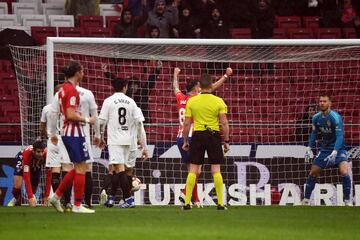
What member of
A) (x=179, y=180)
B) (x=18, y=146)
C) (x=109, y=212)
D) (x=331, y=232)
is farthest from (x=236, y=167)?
(x=331, y=232)

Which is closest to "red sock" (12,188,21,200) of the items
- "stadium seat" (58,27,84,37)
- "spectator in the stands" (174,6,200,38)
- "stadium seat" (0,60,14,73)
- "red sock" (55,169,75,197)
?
"red sock" (55,169,75,197)

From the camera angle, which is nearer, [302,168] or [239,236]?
[239,236]

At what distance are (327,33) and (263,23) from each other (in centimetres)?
175

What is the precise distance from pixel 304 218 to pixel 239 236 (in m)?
3.50

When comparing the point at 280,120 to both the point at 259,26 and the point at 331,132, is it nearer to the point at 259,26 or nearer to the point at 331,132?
the point at 331,132

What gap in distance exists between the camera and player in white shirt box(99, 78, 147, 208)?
1792 cm

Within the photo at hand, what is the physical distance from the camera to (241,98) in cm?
2341

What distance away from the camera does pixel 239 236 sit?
12.0 m

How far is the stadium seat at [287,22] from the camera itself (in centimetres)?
2878

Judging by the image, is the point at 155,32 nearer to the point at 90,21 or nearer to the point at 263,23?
the point at 90,21

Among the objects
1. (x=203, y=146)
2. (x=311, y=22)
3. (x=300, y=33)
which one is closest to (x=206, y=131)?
(x=203, y=146)

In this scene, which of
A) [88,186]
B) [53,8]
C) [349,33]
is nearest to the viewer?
[88,186]

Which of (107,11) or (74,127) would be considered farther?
(107,11)

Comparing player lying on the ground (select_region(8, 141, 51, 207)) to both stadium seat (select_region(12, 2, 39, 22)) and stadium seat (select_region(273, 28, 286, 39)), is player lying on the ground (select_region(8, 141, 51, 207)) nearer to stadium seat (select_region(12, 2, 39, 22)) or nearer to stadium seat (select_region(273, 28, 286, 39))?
stadium seat (select_region(12, 2, 39, 22))
